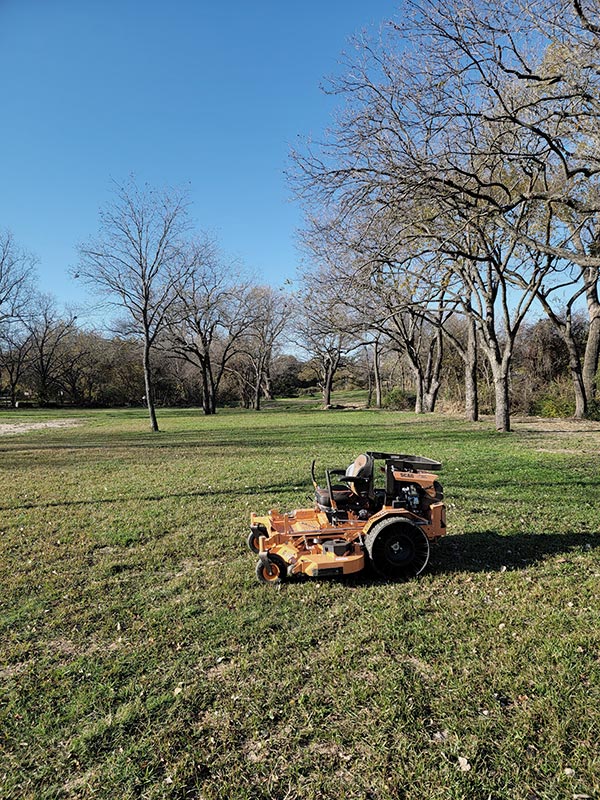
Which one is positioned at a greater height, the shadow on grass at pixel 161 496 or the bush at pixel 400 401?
the bush at pixel 400 401

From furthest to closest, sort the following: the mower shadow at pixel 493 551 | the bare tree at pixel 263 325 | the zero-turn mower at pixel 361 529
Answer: the bare tree at pixel 263 325
the mower shadow at pixel 493 551
the zero-turn mower at pixel 361 529

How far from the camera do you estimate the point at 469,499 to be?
7.76m

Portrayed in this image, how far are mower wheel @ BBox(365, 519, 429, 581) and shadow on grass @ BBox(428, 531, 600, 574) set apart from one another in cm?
34

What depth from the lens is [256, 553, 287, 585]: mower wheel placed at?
15.1 feet

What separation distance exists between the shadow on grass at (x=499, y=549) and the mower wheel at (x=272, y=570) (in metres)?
1.55

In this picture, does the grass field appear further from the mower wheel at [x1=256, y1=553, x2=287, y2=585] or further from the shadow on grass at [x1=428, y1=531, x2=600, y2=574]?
the mower wheel at [x1=256, y1=553, x2=287, y2=585]

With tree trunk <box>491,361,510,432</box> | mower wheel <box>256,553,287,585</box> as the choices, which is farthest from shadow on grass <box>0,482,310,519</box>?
tree trunk <box>491,361,510,432</box>

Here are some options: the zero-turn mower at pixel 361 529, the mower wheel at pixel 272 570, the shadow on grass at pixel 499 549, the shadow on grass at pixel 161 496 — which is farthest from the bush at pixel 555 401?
the mower wheel at pixel 272 570

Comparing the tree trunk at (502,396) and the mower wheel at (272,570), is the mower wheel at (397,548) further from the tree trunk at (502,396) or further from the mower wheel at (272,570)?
the tree trunk at (502,396)

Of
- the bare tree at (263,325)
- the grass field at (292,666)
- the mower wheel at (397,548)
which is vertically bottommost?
the grass field at (292,666)

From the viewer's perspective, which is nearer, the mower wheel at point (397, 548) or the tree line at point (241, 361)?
the mower wheel at point (397, 548)

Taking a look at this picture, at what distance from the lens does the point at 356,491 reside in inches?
203

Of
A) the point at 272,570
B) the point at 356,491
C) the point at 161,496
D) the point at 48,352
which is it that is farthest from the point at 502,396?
the point at 48,352

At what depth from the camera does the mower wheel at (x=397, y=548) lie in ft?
15.0
